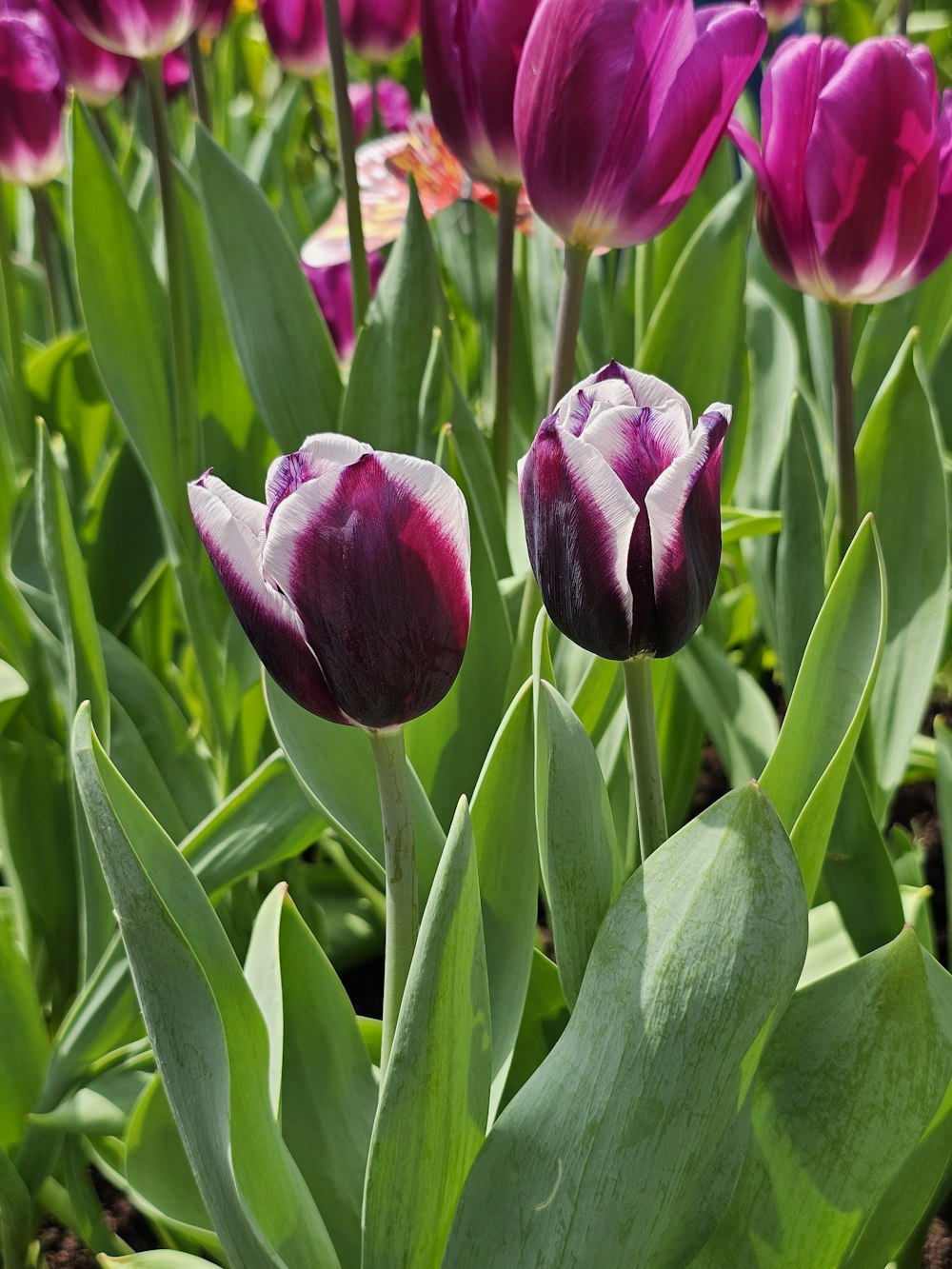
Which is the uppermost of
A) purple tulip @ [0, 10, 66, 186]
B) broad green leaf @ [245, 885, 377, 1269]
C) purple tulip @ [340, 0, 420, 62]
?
purple tulip @ [340, 0, 420, 62]

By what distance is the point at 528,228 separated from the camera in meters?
1.29

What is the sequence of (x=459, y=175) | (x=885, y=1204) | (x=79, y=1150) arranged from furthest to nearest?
(x=459, y=175) < (x=79, y=1150) < (x=885, y=1204)

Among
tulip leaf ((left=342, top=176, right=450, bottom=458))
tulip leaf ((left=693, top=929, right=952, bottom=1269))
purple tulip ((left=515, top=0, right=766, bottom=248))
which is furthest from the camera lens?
tulip leaf ((left=342, top=176, right=450, bottom=458))

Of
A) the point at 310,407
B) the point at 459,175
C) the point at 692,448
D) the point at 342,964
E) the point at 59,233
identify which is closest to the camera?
the point at 692,448

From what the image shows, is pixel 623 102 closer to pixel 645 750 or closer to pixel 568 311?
pixel 568 311

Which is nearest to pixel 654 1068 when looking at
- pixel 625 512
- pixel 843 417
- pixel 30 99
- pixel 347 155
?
pixel 625 512

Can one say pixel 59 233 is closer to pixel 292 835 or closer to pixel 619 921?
pixel 292 835

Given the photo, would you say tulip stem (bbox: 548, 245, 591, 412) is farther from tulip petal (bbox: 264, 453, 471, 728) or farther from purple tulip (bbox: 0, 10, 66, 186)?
purple tulip (bbox: 0, 10, 66, 186)

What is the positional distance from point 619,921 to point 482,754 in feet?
0.95

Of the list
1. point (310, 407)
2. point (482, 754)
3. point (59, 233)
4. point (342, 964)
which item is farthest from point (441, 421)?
point (59, 233)

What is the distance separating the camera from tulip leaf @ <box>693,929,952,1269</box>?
0.50 m

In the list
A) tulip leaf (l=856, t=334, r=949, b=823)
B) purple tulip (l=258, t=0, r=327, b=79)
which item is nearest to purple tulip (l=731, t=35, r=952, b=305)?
tulip leaf (l=856, t=334, r=949, b=823)

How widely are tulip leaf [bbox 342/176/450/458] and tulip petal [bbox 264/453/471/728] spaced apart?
0.47m

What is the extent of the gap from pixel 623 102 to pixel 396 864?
379mm
